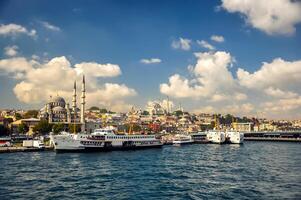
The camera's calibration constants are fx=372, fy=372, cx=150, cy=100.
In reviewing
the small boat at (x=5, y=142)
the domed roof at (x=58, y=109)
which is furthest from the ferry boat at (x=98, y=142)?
the domed roof at (x=58, y=109)

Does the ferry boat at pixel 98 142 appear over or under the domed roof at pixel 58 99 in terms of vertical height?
under

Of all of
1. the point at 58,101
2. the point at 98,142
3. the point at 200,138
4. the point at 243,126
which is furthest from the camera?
the point at 243,126

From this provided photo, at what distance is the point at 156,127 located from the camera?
156m

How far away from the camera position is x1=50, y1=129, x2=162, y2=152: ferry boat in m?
57.1

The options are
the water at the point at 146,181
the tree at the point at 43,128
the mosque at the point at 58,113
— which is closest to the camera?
the water at the point at 146,181

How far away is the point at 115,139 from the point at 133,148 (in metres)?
3.98

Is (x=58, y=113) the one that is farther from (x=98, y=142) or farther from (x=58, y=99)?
(x=98, y=142)

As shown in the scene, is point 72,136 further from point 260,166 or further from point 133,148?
point 260,166

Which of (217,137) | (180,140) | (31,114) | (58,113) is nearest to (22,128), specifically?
(58,113)

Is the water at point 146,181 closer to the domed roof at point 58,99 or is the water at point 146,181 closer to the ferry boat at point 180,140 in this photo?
the ferry boat at point 180,140

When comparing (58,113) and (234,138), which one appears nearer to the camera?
(234,138)

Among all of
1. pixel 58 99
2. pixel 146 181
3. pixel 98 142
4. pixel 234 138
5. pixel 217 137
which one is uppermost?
pixel 58 99

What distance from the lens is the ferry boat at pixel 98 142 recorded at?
57062 millimetres

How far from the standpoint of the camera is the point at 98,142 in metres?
60.1
